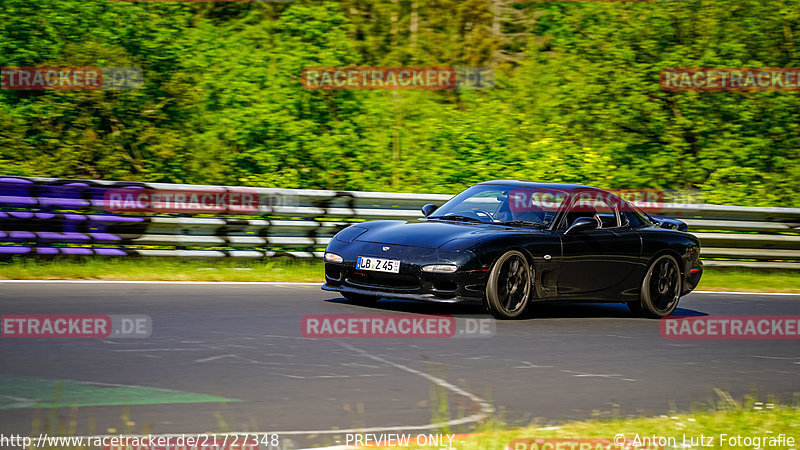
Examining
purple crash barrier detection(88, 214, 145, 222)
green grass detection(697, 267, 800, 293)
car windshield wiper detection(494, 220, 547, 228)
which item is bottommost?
green grass detection(697, 267, 800, 293)

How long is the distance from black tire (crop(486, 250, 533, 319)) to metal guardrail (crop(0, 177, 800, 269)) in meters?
4.47

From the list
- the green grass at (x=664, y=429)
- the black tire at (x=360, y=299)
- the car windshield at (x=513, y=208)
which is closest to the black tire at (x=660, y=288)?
the car windshield at (x=513, y=208)

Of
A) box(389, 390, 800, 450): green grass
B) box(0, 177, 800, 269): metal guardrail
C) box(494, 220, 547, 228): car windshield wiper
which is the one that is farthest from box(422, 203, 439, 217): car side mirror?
box(389, 390, 800, 450): green grass

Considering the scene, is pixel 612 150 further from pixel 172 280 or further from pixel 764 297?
pixel 172 280

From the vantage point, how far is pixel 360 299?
1024cm

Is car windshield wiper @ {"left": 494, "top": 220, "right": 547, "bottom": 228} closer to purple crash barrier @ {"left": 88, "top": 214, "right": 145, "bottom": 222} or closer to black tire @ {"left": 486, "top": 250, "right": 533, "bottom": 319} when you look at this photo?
black tire @ {"left": 486, "top": 250, "right": 533, "bottom": 319}

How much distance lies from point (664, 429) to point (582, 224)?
469cm

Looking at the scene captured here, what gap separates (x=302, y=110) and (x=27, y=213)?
9.67 meters

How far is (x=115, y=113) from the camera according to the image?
1891 cm

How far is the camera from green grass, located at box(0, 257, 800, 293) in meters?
11.7

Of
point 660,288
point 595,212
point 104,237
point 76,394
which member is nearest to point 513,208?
point 595,212

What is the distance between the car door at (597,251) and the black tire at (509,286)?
468mm

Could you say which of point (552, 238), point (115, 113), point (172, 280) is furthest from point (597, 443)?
point (115, 113)

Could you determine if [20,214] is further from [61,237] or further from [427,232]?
[427,232]
